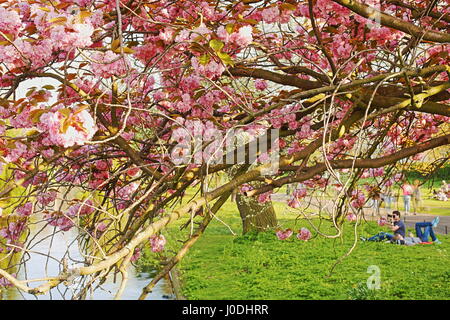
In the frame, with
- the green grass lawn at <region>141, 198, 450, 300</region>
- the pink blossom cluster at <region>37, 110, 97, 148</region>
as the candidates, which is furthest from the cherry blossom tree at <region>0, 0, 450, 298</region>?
the green grass lawn at <region>141, 198, 450, 300</region>

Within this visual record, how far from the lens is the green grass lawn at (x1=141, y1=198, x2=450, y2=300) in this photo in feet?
22.3

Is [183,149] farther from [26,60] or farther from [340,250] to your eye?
[340,250]

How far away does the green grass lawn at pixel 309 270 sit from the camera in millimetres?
6801

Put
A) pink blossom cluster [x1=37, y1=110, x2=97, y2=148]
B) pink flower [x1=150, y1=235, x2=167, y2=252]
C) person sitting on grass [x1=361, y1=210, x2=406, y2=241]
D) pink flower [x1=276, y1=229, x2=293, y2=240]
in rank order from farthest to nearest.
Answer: person sitting on grass [x1=361, y1=210, x2=406, y2=241] < pink flower [x1=276, y1=229, x2=293, y2=240] < pink flower [x1=150, y1=235, x2=167, y2=252] < pink blossom cluster [x1=37, y1=110, x2=97, y2=148]

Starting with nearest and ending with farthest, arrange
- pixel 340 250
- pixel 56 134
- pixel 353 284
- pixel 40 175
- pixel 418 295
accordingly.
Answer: pixel 56 134 → pixel 40 175 → pixel 418 295 → pixel 353 284 → pixel 340 250

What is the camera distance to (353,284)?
7020mm

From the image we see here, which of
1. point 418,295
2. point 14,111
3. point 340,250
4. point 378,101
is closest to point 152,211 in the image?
point 14,111

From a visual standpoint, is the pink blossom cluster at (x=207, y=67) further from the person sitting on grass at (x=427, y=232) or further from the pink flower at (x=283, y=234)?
the person sitting on grass at (x=427, y=232)

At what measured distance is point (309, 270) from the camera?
26.5ft

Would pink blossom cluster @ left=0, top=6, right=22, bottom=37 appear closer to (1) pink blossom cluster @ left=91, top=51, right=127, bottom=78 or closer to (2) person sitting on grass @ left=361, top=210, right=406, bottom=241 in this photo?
(1) pink blossom cluster @ left=91, top=51, right=127, bottom=78

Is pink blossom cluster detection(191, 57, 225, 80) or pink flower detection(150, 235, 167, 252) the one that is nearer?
pink blossom cluster detection(191, 57, 225, 80)

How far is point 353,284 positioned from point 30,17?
18.3 feet

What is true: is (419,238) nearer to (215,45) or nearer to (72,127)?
(215,45)
